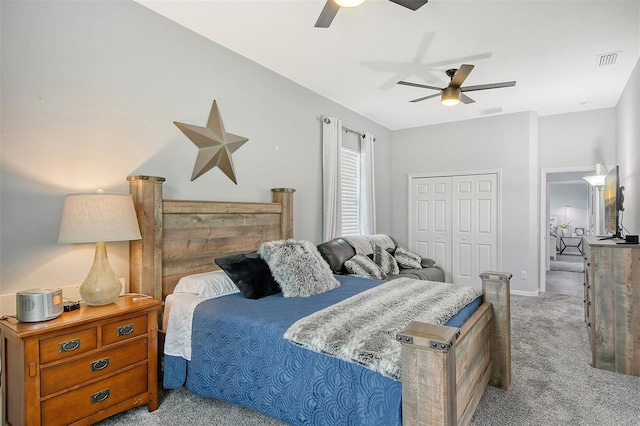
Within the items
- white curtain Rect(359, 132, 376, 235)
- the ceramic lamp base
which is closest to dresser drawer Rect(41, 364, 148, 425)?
the ceramic lamp base

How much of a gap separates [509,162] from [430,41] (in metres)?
3.22

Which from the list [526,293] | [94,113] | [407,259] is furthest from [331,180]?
[526,293]

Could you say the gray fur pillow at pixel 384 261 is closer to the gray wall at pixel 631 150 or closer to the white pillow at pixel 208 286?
the white pillow at pixel 208 286

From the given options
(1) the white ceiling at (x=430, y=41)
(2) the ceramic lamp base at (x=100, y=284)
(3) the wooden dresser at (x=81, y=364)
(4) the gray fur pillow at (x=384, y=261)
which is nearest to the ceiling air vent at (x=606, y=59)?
(1) the white ceiling at (x=430, y=41)

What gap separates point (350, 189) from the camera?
521 cm

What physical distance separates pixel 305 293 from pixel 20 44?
2.35 m

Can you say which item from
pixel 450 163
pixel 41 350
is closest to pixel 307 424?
pixel 41 350

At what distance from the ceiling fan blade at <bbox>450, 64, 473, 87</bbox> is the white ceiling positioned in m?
0.21

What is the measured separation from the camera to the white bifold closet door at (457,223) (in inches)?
224

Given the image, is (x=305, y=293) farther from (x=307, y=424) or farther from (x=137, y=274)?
(x=137, y=274)

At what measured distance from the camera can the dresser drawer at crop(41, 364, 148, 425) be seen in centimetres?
177

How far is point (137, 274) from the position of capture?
8.27ft

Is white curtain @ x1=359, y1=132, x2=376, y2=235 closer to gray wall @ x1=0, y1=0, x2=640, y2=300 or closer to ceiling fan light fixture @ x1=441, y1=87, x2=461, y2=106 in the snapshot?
gray wall @ x1=0, y1=0, x2=640, y2=300

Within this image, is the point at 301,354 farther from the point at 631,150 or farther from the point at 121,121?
the point at 631,150
